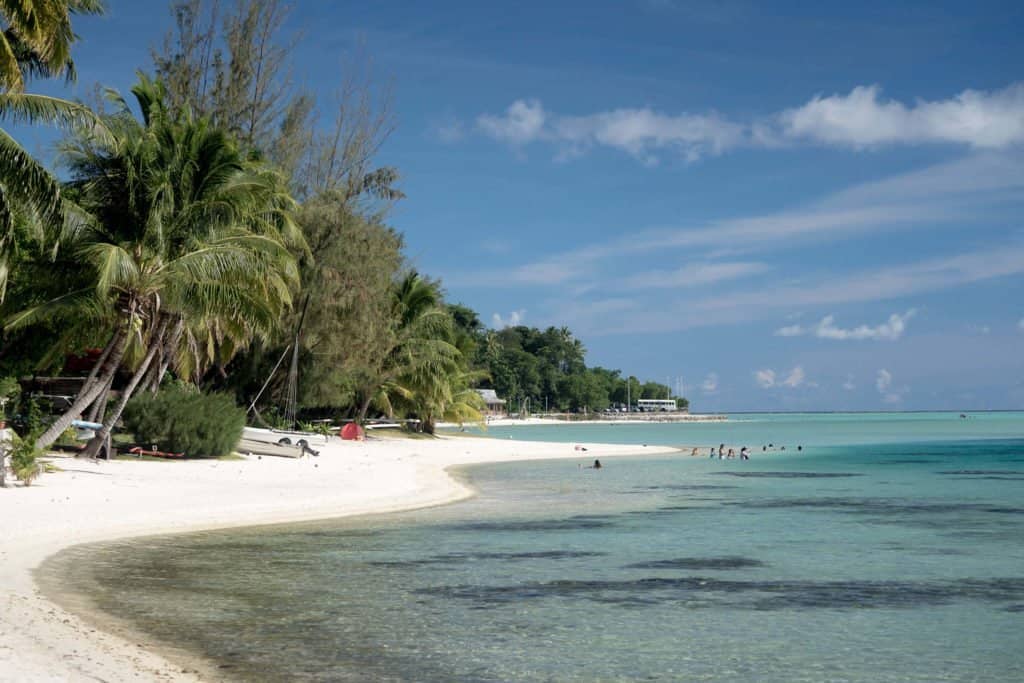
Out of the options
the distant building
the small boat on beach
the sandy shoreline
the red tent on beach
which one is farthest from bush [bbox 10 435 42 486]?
the distant building

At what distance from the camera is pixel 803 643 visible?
10555 mm

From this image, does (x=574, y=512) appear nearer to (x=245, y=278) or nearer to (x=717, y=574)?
(x=717, y=574)

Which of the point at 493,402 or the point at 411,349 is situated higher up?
the point at 411,349

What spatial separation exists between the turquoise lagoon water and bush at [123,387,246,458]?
9063 mm

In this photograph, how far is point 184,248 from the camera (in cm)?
2502

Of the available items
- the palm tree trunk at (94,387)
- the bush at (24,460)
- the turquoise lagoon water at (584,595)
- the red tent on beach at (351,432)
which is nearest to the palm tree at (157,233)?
the palm tree trunk at (94,387)

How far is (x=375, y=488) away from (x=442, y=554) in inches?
424

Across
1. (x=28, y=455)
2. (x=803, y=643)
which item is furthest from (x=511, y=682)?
(x=28, y=455)

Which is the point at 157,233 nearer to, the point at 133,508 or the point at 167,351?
the point at 167,351

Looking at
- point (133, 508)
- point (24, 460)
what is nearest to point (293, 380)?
point (133, 508)

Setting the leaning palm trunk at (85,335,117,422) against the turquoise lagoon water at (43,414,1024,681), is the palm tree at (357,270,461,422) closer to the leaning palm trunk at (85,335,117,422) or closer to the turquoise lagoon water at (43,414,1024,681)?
the leaning palm trunk at (85,335,117,422)

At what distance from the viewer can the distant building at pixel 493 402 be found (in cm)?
13440

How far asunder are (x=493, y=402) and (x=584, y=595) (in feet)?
409

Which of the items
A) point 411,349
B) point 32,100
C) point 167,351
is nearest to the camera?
point 32,100
